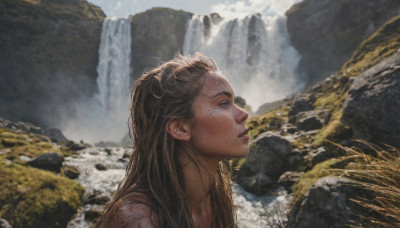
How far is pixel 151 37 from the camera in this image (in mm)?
56000

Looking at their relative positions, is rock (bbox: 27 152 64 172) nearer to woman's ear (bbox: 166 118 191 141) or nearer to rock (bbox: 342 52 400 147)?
woman's ear (bbox: 166 118 191 141)

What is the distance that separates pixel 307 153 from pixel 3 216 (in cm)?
918

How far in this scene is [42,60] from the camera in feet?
158

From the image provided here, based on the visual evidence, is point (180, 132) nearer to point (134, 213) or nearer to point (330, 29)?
point (134, 213)

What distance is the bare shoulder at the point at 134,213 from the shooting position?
138cm

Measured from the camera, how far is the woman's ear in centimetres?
189

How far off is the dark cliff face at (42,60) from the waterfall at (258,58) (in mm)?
29201

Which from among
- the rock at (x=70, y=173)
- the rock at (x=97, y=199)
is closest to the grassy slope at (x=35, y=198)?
the rock at (x=97, y=199)

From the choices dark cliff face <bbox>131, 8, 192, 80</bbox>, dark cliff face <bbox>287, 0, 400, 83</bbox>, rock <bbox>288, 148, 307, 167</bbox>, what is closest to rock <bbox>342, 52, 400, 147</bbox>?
rock <bbox>288, 148, 307, 167</bbox>

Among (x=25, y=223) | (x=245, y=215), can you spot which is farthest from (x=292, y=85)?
(x=25, y=223)

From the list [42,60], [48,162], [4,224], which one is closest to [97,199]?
[4,224]

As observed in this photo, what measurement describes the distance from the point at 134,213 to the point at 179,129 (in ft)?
2.37

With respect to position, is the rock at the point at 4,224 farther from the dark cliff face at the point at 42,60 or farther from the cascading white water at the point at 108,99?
the dark cliff face at the point at 42,60

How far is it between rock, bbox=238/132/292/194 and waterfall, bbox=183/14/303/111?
33.3m
